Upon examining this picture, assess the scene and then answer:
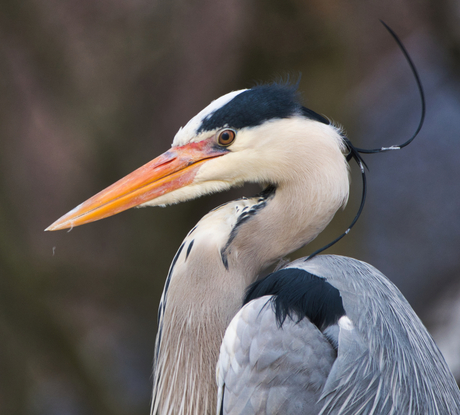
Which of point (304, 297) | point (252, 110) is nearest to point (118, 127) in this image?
point (252, 110)

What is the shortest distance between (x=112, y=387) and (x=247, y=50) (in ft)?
6.08

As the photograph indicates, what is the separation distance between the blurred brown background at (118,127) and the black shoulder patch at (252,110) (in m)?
1.09

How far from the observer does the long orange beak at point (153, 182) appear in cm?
103

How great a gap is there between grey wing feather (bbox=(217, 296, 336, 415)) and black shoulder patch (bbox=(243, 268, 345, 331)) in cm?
3

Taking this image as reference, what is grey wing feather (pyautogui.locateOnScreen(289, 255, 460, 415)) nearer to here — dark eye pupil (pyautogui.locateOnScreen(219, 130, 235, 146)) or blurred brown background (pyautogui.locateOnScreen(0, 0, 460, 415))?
dark eye pupil (pyautogui.locateOnScreen(219, 130, 235, 146))

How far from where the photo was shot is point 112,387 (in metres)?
2.38

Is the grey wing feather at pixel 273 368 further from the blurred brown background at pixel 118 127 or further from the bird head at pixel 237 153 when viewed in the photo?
the blurred brown background at pixel 118 127

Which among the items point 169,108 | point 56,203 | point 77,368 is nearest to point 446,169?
point 169,108

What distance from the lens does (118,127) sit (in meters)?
2.12

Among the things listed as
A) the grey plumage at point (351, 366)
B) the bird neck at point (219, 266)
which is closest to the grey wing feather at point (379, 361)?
the grey plumage at point (351, 366)

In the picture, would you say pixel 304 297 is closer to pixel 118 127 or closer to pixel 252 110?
pixel 252 110

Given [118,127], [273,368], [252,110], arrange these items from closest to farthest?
[273,368], [252,110], [118,127]

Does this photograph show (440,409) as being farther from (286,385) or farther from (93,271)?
(93,271)

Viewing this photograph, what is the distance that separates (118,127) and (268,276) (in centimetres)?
138
